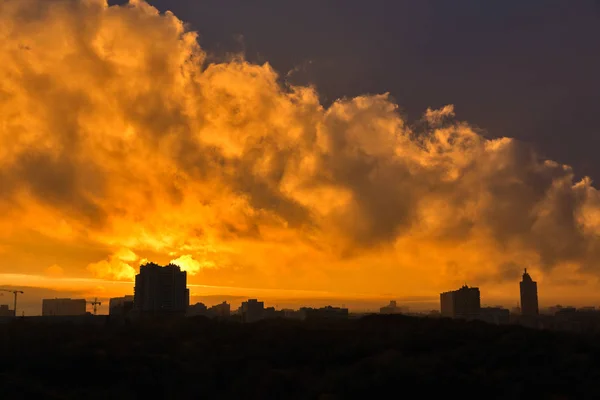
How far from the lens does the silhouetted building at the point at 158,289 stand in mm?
176000

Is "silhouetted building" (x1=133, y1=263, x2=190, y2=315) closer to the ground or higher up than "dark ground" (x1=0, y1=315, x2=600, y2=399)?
higher up

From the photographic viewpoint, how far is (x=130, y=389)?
42.8 m

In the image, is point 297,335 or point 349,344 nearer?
point 349,344

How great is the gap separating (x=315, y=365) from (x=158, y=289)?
135 m

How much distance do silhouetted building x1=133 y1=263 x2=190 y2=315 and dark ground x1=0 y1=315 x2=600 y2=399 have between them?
344 ft

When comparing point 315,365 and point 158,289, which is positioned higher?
point 158,289

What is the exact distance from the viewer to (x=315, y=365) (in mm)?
51156

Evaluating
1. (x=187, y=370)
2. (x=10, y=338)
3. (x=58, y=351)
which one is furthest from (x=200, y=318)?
(x=187, y=370)

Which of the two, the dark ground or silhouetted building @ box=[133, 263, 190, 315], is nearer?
the dark ground

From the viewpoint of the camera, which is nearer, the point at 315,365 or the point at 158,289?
the point at 315,365

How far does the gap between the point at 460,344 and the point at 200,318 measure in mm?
52912

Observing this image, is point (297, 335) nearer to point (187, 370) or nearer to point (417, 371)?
point (187, 370)

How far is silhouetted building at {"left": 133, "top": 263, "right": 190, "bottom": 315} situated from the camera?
6929 inches

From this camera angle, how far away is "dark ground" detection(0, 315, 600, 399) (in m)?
38.9
